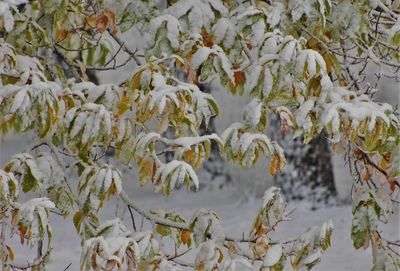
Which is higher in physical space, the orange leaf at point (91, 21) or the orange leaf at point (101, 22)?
the orange leaf at point (91, 21)

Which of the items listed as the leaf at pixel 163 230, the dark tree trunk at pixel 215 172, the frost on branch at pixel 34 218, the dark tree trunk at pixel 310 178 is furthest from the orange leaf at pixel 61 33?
the dark tree trunk at pixel 215 172

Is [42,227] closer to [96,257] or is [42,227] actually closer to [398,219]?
[96,257]

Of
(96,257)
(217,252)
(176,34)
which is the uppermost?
(176,34)

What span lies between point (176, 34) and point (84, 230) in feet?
3.67

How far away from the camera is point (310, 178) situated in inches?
391

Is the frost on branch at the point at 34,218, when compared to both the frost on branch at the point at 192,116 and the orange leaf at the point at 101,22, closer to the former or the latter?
the frost on branch at the point at 192,116

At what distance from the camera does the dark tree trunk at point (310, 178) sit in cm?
978

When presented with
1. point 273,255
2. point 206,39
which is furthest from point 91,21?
point 273,255

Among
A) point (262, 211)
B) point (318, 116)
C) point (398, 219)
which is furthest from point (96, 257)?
point (398, 219)

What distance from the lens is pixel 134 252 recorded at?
292 centimetres

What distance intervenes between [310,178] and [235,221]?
1202mm

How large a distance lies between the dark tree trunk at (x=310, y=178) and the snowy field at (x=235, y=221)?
0.58ft

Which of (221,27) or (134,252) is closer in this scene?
(134,252)

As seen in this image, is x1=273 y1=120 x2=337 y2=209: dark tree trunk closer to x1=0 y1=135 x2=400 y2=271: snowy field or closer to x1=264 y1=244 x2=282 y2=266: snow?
x1=0 y1=135 x2=400 y2=271: snowy field
